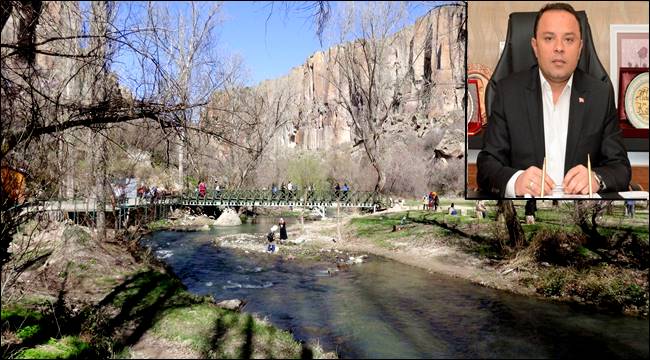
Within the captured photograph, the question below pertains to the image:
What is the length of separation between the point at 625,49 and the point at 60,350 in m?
10.0

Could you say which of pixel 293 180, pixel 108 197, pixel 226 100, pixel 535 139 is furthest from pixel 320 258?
pixel 293 180

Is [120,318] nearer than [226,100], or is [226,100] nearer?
[226,100]

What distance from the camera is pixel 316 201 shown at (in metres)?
30.0

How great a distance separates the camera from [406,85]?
1902 inches

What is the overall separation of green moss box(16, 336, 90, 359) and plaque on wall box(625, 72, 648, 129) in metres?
9.43

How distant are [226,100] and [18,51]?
155cm

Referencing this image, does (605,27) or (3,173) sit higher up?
(605,27)

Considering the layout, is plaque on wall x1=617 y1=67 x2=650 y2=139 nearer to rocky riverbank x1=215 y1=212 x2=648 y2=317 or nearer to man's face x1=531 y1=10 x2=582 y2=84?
man's face x1=531 y1=10 x2=582 y2=84

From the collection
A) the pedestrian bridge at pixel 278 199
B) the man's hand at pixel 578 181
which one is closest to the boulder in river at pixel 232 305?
the man's hand at pixel 578 181

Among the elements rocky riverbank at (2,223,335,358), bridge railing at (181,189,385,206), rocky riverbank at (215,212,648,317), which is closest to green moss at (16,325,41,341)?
rocky riverbank at (2,223,335,358)

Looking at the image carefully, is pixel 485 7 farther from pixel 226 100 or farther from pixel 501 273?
pixel 501 273

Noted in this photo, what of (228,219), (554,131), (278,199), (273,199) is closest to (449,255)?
(554,131)

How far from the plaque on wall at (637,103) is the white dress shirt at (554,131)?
39.4 inches

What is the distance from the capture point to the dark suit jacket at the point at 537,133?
8375 mm
